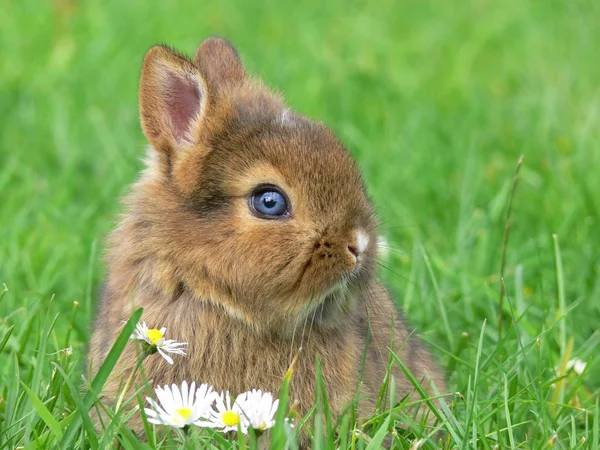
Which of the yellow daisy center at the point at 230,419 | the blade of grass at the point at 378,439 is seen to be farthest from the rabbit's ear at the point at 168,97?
the blade of grass at the point at 378,439

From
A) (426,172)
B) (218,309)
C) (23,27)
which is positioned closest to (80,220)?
(426,172)

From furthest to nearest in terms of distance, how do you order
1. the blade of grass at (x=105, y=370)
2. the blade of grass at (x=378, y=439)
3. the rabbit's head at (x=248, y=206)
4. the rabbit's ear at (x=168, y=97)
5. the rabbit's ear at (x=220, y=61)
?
the rabbit's ear at (x=220, y=61) < the rabbit's ear at (x=168, y=97) < the rabbit's head at (x=248, y=206) < the blade of grass at (x=378, y=439) < the blade of grass at (x=105, y=370)

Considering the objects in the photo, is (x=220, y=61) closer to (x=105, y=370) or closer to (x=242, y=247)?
(x=242, y=247)

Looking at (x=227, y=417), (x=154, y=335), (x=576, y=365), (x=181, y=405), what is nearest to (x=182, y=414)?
(x=181, y=405)

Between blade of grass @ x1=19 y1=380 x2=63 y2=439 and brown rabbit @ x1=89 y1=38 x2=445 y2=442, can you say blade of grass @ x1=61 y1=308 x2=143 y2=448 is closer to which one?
blade of grass @ x1=19 y1=380 x2=63 y2=439

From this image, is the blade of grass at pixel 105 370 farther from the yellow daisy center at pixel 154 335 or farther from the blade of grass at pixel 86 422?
the yellow daisy center at pixel 154 335

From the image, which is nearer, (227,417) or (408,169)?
(227,417)

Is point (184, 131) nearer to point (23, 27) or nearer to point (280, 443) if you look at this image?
point (280, 443)
